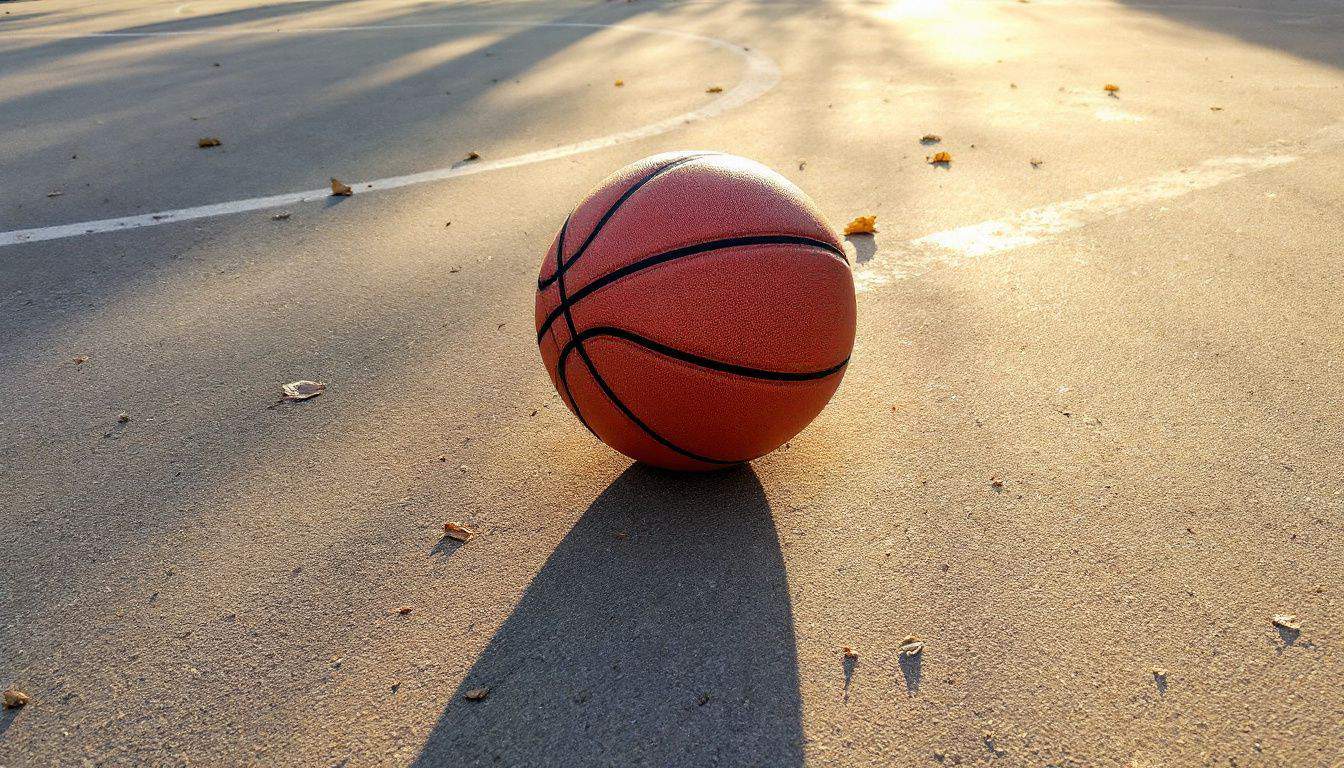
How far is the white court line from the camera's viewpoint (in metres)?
4.92

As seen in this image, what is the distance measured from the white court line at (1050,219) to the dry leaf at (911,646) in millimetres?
2410

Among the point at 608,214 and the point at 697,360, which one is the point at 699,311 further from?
the point at 608,214

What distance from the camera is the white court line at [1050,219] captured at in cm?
492

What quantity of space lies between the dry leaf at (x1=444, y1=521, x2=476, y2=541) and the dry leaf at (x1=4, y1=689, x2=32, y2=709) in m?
1.16

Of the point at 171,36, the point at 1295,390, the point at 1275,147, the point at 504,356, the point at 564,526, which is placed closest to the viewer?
the point at 564,526

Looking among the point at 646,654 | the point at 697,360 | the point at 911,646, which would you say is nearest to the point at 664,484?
the point at 697,360

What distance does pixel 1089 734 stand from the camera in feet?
7.34

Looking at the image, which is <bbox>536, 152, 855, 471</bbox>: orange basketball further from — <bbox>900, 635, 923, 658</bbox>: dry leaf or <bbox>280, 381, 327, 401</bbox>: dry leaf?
<bbox>280, 381, 327, 401</bbox>: dry leaf

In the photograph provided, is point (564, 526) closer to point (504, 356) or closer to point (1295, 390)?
point (504, 356)

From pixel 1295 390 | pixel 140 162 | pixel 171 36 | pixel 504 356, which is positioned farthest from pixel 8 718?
pixel 171 36

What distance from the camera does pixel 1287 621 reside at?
2.53 m

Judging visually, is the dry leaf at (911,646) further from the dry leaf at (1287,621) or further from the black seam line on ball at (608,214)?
the black seam line on ball at (608,214)

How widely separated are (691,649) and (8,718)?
175cm

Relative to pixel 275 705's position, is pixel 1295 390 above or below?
below
